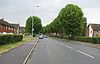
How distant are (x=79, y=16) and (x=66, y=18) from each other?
12.4ft

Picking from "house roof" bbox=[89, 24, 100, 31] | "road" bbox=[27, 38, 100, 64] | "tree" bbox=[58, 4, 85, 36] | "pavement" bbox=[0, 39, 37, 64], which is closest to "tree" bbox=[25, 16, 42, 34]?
"house roof" bbox=[89, 24, 100, 31]

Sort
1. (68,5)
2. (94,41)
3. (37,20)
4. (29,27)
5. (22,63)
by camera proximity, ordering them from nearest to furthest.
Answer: (22,63), (94,41), (68,5), (29,27), (37,20)

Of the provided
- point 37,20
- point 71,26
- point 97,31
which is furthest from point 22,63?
point 37,20

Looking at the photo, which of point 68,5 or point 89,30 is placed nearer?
point 68,5

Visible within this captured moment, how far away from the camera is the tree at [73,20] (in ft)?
239

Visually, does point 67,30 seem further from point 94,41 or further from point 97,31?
point 97,31

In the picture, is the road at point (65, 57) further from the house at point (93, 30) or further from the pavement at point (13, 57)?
the house at point (93, 30)

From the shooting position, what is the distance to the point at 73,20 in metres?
72.7

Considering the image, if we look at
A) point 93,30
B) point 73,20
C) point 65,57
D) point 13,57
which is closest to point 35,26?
point 93,30

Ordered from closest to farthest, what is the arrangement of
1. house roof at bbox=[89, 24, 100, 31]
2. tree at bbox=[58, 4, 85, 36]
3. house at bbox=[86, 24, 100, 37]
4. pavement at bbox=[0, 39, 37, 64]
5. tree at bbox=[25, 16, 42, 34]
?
1. pavement at bbox=[0, 39, 37, 64]
2. tree at bbox=[58, 4, 85, 36]
3. house at bbox=[86, 24, 100, 37]
4. house roof at bbox=[89, 24, 100, 31]
5. tree at bbox=[25, 16, 42, 34]

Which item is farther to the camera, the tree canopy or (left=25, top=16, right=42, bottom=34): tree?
(left=25, top=16, right=42, bottom=34): tree

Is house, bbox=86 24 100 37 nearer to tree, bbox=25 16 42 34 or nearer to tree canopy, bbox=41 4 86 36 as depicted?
tree canopy, bbox=41 4 86 36

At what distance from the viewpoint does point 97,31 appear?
108 metres

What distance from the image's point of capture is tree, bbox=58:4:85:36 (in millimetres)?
72812
